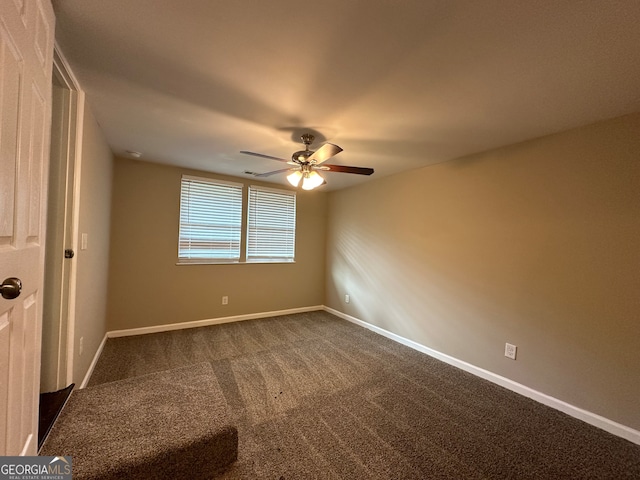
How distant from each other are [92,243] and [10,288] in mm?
1838

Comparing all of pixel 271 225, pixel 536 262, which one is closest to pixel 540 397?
pixel 536 262

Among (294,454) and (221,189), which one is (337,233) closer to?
(221,189)

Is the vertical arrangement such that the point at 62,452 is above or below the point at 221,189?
below

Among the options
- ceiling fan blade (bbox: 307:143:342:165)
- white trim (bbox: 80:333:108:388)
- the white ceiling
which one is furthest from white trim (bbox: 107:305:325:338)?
ceiling fan blade (bbox: 307:143:342:165)

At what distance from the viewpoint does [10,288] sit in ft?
2.51

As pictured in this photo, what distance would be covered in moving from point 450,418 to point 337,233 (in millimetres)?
3096

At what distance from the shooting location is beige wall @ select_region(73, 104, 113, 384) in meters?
1.91

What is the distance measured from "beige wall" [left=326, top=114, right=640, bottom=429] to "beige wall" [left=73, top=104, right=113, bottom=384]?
127 inches

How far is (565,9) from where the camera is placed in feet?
3.54

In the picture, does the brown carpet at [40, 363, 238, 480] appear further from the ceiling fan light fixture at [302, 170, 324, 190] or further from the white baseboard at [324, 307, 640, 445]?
the white baseboard at [324, 307, 640, 445]

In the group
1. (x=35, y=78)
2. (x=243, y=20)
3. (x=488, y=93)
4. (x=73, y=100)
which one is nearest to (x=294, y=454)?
(x=35, y=78)

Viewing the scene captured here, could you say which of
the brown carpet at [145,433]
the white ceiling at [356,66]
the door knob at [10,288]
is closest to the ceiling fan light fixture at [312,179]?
the white ceiling at [356,66]

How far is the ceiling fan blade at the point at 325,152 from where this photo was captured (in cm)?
196

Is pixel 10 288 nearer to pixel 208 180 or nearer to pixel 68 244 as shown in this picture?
pixel 68 244
